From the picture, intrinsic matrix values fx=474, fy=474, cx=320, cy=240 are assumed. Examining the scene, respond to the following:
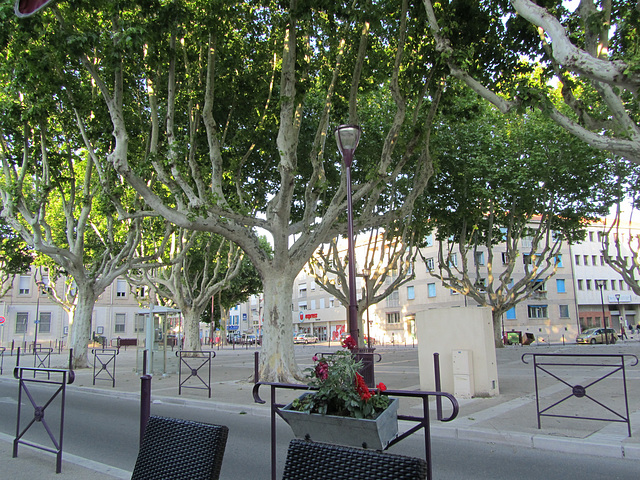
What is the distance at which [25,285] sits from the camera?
49.5 metres

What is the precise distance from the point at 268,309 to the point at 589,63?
924 cm

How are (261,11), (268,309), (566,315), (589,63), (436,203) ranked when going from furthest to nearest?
(566,315)
(436,203)
(261,11)
(268,309)
(589,63)

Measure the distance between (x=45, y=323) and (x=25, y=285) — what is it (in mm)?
4497

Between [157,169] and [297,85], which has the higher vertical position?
[297,85]

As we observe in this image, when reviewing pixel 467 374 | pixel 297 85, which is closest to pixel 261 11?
pixel 297 85

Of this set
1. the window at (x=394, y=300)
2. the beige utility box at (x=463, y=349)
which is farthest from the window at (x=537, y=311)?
the beige utility box at (x=463, y=349)

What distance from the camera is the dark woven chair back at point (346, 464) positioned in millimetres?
2139

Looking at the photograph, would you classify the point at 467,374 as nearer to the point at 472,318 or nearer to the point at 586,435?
the point at 472,318

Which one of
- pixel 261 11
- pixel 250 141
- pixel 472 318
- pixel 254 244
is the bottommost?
pixel 472 318

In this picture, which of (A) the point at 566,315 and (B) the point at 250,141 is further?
(A) the point at 566,315

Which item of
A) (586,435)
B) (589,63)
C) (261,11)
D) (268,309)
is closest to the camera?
(586,435)

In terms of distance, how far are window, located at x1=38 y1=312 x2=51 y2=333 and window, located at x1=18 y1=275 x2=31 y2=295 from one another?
9.17 feet

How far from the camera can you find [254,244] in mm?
13250

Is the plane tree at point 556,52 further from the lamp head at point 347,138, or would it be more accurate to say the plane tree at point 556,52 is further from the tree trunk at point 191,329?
the tree trunk at point 191,329
